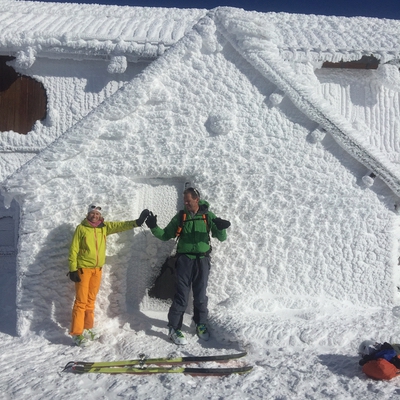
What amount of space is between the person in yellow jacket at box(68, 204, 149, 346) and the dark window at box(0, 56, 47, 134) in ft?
11.4

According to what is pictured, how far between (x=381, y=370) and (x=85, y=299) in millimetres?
2936

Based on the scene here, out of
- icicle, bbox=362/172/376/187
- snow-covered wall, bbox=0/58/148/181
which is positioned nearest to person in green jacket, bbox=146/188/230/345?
icicle, bbox=362/172/376/187

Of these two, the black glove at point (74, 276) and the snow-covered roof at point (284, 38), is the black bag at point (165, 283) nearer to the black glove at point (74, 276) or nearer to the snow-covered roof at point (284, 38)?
the black glove at point (74, 276)

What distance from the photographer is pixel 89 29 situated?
7.24m

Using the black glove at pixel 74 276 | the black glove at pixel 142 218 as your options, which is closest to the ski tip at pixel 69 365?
the black glove at pixel 74 276

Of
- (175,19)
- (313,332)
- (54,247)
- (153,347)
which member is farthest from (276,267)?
(175,19)

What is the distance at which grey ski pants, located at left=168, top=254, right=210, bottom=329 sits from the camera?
4.36 meters

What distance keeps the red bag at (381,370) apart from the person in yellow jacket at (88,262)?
258cm

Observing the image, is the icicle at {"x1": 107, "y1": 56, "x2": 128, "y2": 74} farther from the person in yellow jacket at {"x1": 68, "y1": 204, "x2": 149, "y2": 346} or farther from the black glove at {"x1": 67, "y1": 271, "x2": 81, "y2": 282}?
the black glove at {"x1": 67, "y1": 271, "x2": 81, "y2": 282}

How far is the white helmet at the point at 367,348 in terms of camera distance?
12.1ft

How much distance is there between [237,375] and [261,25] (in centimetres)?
384

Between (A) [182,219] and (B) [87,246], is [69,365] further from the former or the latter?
(A) [182,219]

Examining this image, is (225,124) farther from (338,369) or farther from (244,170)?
(338,369)

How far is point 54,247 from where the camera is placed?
4.54m
